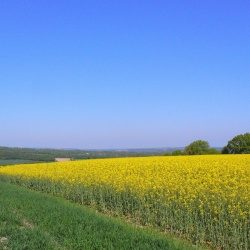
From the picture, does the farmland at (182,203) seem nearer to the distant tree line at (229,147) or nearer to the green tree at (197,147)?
the distant tree line at (229,147)

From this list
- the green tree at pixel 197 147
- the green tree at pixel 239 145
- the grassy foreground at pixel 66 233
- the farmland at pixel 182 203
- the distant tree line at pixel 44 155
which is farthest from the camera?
the distant tree line at pixel 44 155

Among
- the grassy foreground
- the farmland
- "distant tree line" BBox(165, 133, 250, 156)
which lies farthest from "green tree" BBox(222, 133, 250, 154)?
the grassy foreground

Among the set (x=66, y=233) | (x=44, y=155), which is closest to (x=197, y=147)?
(x=44, y=155)

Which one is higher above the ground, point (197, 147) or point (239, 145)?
point (239, 145)

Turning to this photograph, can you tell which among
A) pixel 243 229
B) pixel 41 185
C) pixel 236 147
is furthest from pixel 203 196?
pixel 236 147

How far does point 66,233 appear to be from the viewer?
28.3ft

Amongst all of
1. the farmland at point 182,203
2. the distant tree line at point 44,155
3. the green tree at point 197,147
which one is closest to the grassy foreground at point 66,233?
the farmland at point 182,203

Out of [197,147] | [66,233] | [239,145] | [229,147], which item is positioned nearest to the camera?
[66,233]

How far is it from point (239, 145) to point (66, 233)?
175ft

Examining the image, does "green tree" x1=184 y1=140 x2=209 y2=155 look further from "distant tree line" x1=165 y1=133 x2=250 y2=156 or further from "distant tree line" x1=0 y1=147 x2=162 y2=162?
"distant tree line" x1=0 y1=147 x2=162 y2=162

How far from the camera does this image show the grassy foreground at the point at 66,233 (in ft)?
25.1

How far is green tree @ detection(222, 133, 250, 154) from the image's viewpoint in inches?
2281

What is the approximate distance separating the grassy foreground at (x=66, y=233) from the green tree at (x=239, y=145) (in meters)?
50.0

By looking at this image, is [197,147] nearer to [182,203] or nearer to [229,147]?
[229,147]
